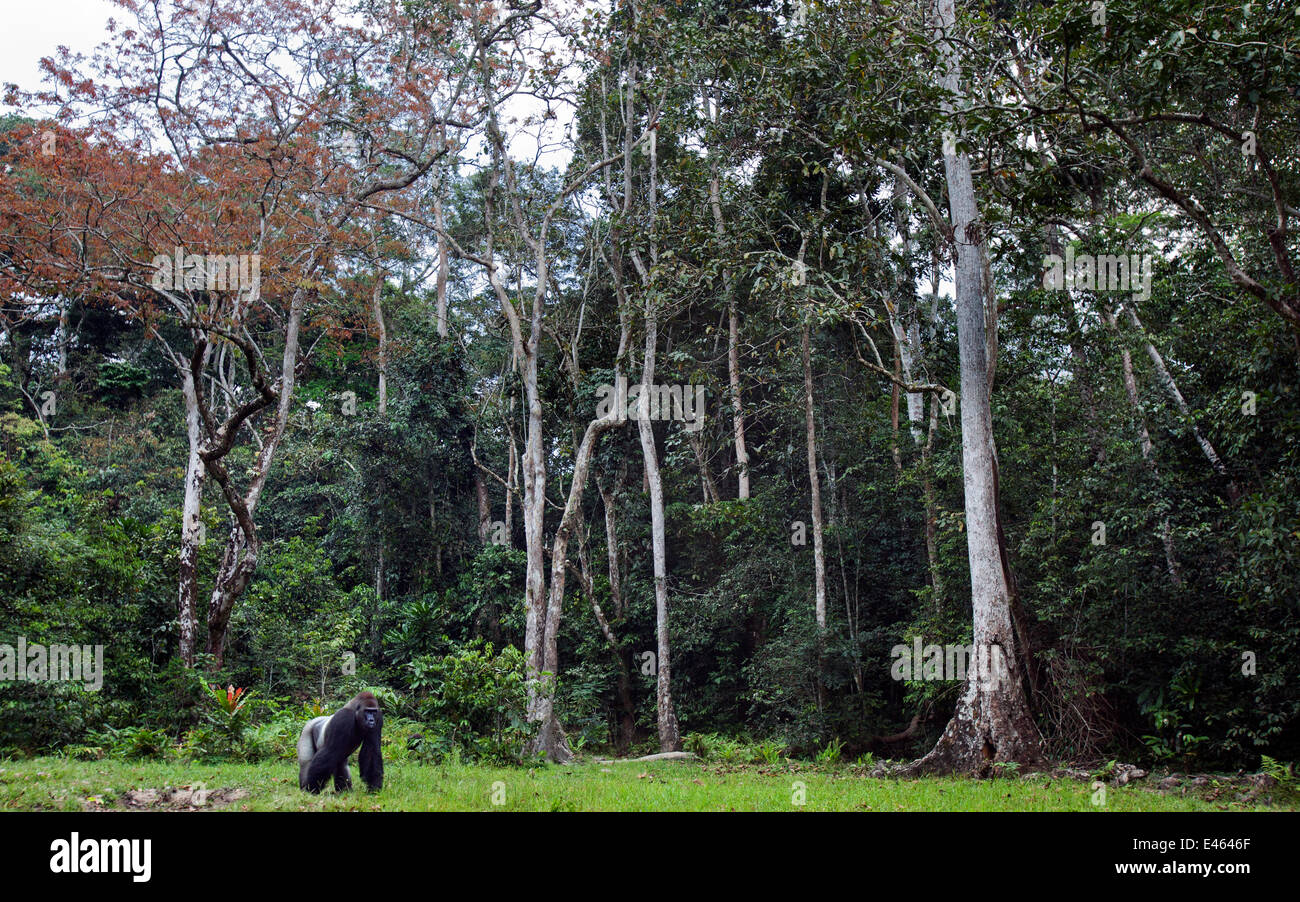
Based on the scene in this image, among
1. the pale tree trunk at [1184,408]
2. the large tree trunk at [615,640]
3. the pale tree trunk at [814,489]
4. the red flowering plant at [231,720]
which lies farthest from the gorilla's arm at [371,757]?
the large tree trunk at [615,640]

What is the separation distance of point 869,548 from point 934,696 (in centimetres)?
450

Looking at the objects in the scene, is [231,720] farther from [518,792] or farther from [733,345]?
[733,345]

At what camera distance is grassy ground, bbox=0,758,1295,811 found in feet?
21.8

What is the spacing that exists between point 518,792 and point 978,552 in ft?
23.3

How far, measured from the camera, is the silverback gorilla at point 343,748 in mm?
7129

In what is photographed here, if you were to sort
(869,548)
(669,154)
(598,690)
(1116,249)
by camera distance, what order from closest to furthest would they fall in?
(1116,249)
(869,548)
(598,690)
(669,154)

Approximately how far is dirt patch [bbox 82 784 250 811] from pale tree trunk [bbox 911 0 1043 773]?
26.6 feet

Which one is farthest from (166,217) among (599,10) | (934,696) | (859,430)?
(934,696)

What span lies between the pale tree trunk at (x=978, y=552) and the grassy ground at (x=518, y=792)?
2.70 ft

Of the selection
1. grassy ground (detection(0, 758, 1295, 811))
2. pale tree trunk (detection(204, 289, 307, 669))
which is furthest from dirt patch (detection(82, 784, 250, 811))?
pale tree trunk (detection(204, 289, 307, 669))

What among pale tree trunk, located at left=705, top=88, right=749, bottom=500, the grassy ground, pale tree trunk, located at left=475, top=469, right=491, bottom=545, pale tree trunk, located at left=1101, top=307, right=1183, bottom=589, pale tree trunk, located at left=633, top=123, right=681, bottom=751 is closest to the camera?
the grassy ground

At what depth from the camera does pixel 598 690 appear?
65.3 ft

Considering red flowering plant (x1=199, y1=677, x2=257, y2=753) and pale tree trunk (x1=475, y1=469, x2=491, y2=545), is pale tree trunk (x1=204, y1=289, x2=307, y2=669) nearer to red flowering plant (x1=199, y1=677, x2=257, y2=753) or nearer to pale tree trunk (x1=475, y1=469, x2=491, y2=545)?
red flowering plant (x1=199, y1=677, x2=257, y2=753)
